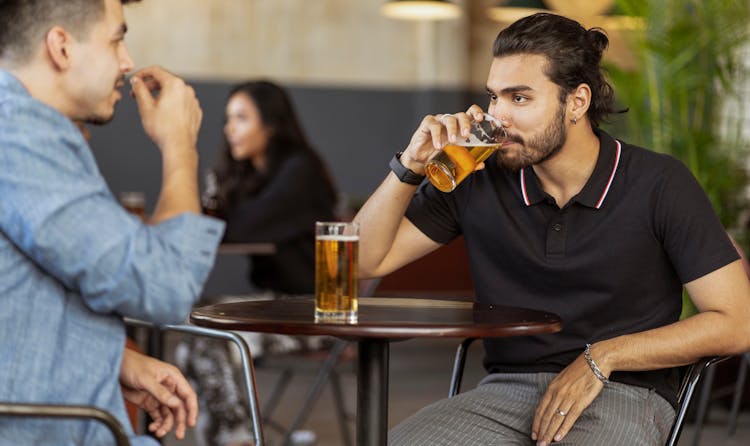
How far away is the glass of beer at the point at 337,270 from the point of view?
1794 mm

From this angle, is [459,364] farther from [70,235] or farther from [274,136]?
[274,136]

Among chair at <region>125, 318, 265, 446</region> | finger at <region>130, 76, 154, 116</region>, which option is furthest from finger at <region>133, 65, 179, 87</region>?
chair at <region>125, 318, 265, 446</region>

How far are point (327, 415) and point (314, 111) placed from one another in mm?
4241

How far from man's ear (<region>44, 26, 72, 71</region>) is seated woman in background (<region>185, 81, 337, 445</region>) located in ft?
7.50

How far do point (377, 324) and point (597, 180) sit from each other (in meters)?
0.76

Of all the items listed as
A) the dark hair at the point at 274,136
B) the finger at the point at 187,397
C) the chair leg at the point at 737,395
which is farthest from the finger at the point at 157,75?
the chair leg at the point at 737,395

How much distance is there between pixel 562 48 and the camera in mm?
2373

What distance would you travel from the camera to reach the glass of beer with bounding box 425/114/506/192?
→ 210cm

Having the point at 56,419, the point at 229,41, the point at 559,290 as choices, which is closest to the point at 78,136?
the point at 56,419

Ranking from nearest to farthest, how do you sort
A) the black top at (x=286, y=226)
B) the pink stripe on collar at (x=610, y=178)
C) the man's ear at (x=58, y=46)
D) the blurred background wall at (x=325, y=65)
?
the man's ear at (x=58, y=46) < the pink stripe on collar at (x=610, y=178) < the black top at (x=286, y=226) < the blurred background wall at (x=325, y=65)

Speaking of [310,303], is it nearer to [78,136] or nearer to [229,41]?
[78,136]

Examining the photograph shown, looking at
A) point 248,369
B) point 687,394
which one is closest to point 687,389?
point 687,394

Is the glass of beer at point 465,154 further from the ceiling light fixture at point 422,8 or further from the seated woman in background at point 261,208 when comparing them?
the ceiling light fixture at point 422,8

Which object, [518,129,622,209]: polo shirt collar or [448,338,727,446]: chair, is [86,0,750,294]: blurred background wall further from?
[448,338,727,446]: chair
